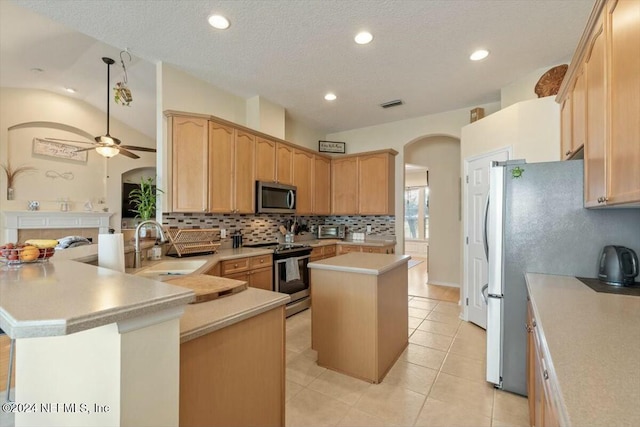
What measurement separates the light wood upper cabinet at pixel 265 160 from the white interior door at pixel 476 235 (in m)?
2.58

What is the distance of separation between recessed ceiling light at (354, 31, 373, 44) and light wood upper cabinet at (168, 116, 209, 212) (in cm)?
178

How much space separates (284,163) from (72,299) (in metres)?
3.52

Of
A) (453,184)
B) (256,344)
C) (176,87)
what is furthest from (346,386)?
(453,184)

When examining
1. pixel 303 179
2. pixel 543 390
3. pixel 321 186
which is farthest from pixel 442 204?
pixel 543 390

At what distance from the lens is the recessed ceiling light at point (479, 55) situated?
2.67m

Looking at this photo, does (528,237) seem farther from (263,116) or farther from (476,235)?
(263,116)

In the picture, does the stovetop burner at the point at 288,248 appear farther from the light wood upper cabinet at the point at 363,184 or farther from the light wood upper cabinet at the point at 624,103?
the light wood upper cabinet at the point at 624,103

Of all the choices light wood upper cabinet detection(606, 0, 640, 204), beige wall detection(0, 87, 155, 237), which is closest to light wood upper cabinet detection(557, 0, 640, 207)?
light wood upper cabinet detection(606, 0, 640, 204)

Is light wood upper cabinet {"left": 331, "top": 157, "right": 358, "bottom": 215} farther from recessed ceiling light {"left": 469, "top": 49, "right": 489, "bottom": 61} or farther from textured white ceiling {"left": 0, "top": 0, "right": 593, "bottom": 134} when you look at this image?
recessed ceiling light {"left": 469, "top": 49, "right": 489, "bottom": 61}

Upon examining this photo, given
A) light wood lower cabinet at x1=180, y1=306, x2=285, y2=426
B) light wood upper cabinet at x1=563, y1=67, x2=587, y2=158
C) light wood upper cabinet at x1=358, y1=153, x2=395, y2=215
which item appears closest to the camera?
light wood lower cabinet at x1=180, y1=306, x2=285, y2=426

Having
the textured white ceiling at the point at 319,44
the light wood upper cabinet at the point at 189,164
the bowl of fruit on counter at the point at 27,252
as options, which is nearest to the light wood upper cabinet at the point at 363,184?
the textured white ceiling at the point at 319,44

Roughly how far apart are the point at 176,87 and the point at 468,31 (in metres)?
2.97

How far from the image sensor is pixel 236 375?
1.09m

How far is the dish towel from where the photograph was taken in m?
3.46
